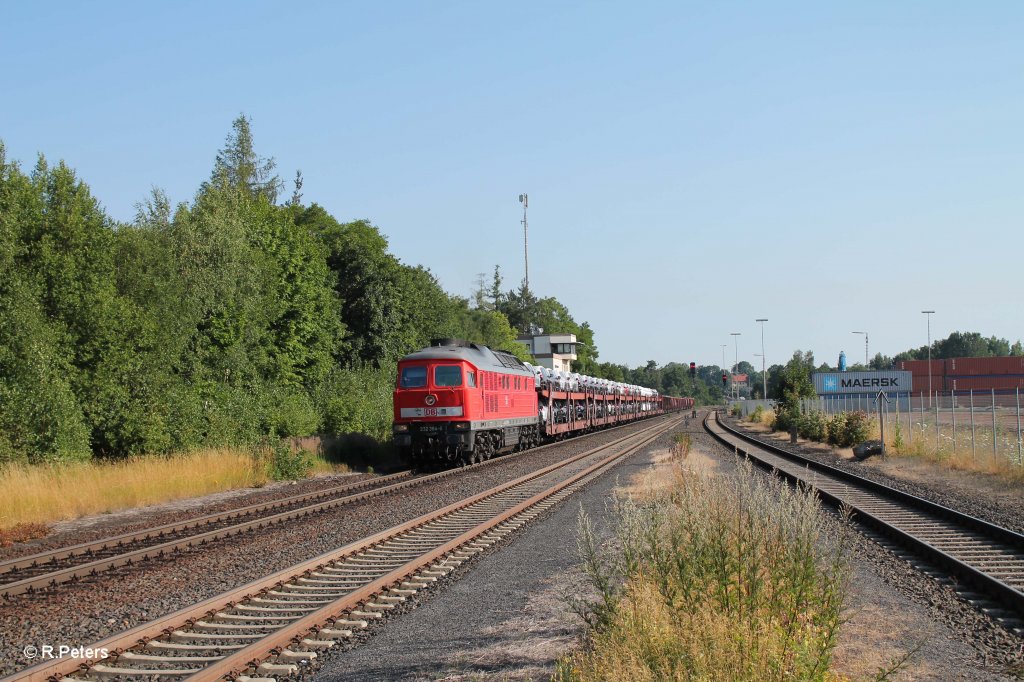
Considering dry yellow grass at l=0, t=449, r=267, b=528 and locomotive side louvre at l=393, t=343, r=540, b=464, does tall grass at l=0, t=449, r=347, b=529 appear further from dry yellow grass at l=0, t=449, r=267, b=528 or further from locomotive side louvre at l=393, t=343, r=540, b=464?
locomotive side louvre at l=393, t=343, r=540, b=464

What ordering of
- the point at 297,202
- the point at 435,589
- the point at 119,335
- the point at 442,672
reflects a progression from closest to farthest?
the point at 442,672 < the point at 435,589 < the point at 119,335 < the point at 297,202

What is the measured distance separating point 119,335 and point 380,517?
14238 mm

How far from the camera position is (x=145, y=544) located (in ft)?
40.9

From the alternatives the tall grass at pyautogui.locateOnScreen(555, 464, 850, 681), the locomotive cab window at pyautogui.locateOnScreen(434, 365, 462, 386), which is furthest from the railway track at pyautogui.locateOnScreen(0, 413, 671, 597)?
the locomotive cab window at pyautogui.locateOnScreen(434, 365, 462, 386)

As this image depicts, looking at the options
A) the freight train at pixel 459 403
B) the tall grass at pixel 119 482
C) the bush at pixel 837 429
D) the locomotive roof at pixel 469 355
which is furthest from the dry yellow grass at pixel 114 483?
the bush at pixel 837 429

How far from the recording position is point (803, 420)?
44.9 m

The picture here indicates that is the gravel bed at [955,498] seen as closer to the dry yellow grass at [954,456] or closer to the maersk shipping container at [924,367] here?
the dry yellow grass at [954,456]

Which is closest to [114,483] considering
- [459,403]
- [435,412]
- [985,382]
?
[435,412]

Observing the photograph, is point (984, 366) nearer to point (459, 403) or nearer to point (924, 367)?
point (924, 367)

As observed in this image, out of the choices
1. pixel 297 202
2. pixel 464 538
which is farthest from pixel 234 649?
pixel 297 202

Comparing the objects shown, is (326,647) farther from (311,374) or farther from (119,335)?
(311,374)

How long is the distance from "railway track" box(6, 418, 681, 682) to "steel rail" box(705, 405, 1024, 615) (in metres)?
3.98

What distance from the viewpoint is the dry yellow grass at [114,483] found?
16.0 metres

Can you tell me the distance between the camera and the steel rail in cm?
960
